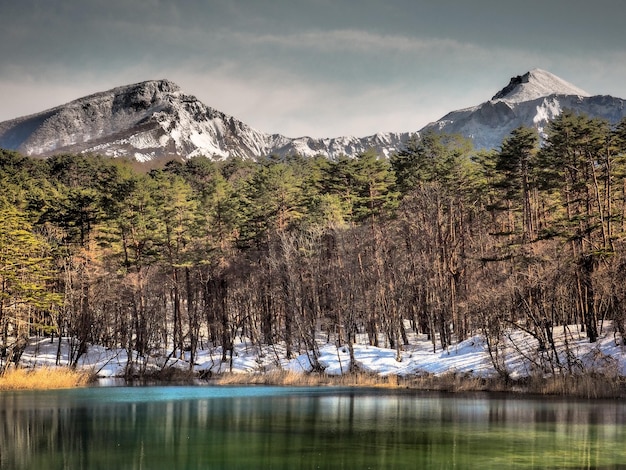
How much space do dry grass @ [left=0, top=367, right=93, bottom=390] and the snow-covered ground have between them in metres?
3.93

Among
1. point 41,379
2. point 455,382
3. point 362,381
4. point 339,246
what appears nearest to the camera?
point 455,382

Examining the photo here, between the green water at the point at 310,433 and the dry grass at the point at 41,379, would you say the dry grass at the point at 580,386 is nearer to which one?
the green water at the point at 310,433

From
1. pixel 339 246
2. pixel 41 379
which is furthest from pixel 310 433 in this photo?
pixel 339 246

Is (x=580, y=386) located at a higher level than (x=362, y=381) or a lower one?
higher

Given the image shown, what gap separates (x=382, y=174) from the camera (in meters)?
58.9

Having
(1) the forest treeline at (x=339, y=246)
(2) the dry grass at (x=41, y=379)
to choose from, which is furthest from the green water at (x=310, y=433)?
(1) the forest treeline at (x=339, y=246)

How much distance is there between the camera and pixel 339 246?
4938cm

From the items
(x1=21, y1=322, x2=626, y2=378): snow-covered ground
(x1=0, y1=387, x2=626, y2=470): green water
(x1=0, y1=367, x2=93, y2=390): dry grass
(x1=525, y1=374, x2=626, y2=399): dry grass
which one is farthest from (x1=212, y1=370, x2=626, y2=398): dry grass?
(x1=0, y1=367, x2=93, y2=390): dry grass

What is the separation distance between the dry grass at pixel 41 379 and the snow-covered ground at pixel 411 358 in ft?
12.9

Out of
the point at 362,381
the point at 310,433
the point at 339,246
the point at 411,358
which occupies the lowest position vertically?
the point at 362,381

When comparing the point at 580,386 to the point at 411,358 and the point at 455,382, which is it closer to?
the point at 455,382

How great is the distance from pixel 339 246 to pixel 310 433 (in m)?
29.3

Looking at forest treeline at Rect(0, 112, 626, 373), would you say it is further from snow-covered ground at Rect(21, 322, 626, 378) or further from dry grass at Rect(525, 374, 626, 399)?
dry grass at Rect(525, 374, 626, 399)

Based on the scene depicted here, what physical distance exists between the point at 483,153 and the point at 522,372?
3252 centimetres
